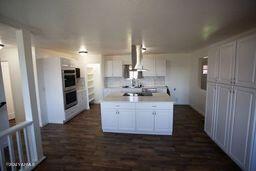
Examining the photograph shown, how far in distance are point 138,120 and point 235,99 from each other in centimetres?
198

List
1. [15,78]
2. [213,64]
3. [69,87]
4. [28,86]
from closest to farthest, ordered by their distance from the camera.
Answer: [28,86] → [213,64] → [15,78] → [69,87]

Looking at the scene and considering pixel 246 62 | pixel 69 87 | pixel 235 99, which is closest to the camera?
pixel 246 62

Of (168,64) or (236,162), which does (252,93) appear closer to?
(236,162)

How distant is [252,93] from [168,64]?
401 centimetres

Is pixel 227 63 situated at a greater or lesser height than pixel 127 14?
lesser

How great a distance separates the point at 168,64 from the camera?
5742 mm

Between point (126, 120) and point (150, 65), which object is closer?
point (126, 120)

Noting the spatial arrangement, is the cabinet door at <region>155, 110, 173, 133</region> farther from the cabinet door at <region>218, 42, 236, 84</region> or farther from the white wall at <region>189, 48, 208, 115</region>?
the white wall at <region>189, 48, 208, 115</region>

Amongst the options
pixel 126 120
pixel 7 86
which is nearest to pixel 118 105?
pixel 126 120

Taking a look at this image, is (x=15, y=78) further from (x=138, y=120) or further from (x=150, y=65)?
(x=150, y=65)

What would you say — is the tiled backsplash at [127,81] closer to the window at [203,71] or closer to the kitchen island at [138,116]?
the window at [203,71]

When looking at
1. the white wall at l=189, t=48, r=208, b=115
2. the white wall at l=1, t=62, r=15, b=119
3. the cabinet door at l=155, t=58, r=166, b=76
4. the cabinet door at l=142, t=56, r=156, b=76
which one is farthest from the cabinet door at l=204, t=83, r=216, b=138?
the white wall at l=1, t=62, r=15, b=119

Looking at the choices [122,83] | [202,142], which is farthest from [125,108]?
[122,83]

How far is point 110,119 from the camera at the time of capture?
11.2 feet
